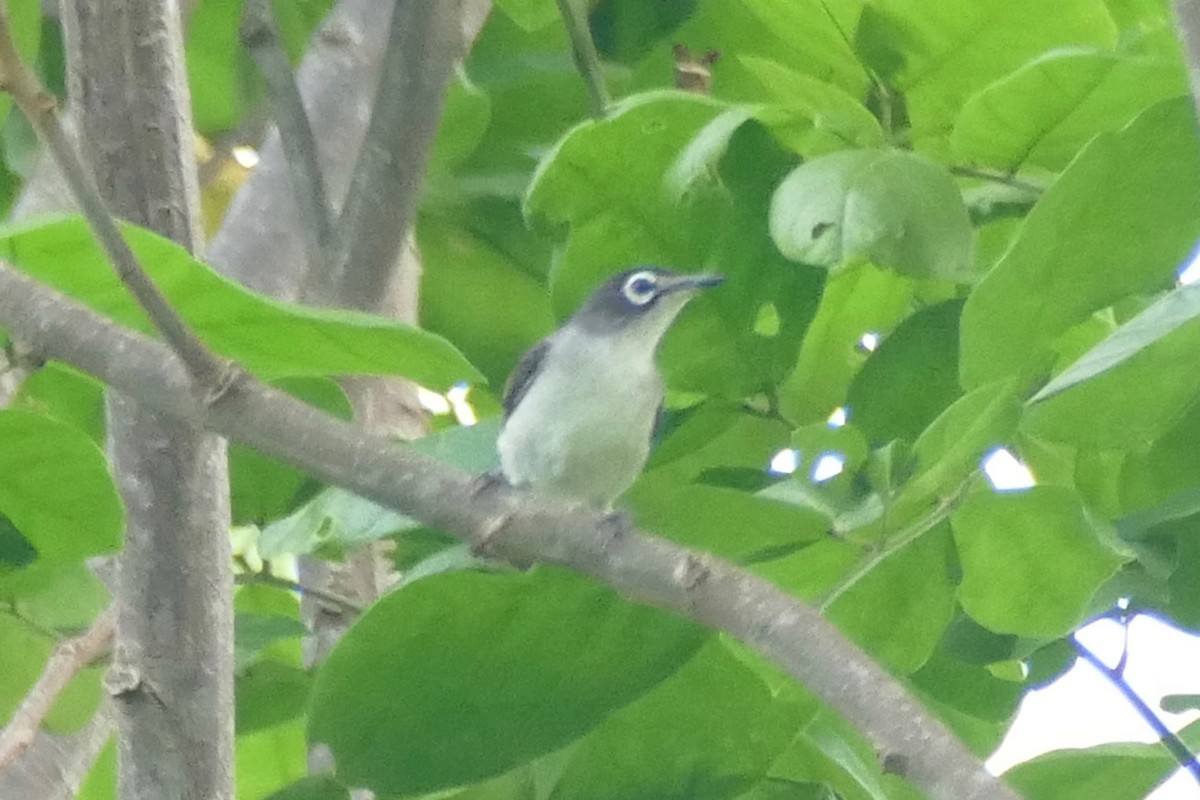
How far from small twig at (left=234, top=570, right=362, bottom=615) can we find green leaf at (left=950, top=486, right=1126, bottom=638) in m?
0.25

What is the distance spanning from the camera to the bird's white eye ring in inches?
20.8

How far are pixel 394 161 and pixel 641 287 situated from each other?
0.14m

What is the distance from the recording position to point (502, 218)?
0.69 metres

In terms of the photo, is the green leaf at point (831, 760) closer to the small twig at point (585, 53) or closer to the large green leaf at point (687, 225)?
the large green leaf at point (687, 225)

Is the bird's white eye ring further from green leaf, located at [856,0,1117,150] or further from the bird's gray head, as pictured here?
green leaf, located at [856,0,1117,150]

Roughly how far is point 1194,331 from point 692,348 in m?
0.18

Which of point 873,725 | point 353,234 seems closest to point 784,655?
point 873,725

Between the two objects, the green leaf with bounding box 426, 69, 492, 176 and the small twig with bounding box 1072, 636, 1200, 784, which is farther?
the green leaf with bounding box 426, 69, 492, 176

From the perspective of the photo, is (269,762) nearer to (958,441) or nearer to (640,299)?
(640,299)

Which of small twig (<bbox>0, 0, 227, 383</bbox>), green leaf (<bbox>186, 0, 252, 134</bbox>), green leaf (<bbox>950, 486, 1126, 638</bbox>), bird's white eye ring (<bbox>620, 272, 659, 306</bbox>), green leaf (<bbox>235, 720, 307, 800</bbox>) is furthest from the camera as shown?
green leaf (<bbox>186, 0, 252, 134</bbox>)

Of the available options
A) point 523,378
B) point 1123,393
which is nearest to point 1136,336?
point 1123,393

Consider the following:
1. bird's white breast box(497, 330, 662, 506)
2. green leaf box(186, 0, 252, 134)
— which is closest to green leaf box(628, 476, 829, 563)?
bird's white breast box(497, 330, 662, 506)

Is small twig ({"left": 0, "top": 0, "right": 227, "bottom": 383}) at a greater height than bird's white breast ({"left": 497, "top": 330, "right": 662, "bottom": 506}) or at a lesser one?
lesser

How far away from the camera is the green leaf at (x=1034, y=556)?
0.42m
